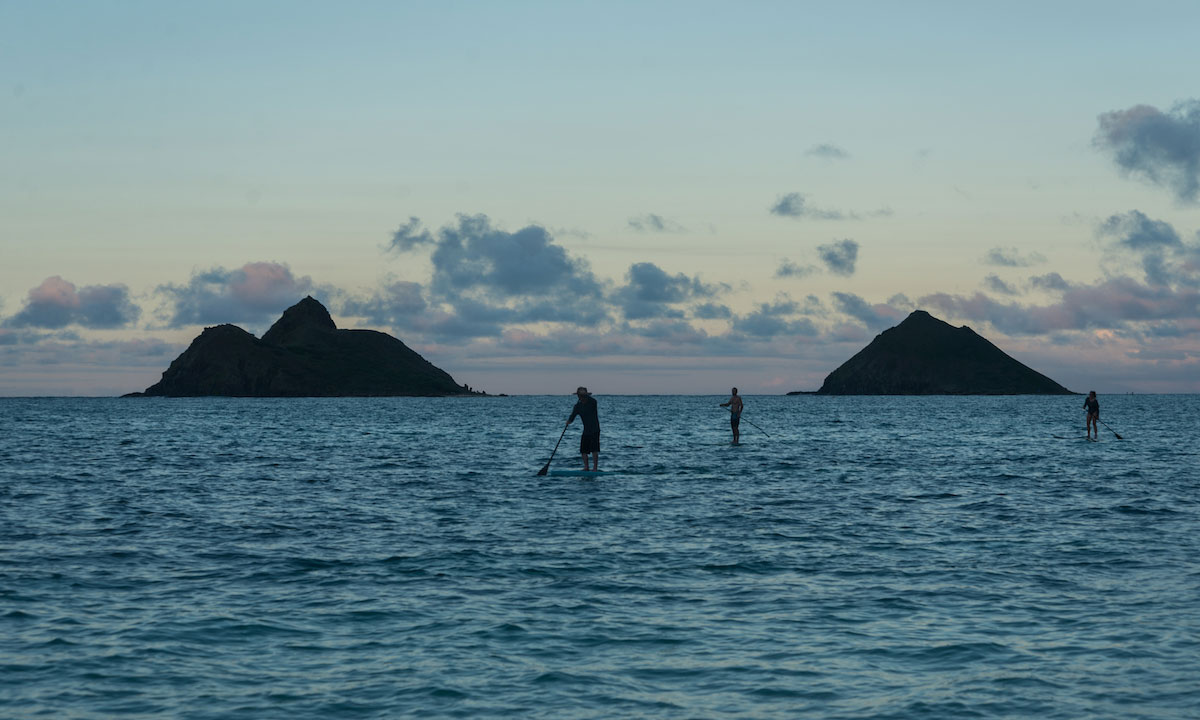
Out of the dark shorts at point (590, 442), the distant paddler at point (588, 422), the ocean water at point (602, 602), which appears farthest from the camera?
the dark shorts at point (590, 442)

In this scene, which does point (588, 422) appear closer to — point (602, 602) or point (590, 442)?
point (590, 442)

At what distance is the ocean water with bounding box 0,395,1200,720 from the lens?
34.3 feet

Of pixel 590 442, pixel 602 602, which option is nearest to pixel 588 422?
pixel 590 442

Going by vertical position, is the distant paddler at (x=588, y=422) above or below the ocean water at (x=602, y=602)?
above

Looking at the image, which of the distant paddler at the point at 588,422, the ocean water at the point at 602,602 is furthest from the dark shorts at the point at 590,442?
the ocean water at the point at 602,602

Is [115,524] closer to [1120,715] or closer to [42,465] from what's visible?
[1120,715]

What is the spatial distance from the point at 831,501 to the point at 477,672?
1813 centimetres

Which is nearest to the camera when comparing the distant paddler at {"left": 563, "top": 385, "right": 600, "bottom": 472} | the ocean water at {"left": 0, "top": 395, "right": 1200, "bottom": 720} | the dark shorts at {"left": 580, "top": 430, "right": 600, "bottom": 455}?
the ocean water at {"left": 0, "top": 395, "right": 1200, "bottom": 720}

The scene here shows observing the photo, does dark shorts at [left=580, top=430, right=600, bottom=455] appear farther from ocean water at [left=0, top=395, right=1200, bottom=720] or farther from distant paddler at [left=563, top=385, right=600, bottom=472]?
ocean water at [left=0, top=395, right=1200, bottom=720]

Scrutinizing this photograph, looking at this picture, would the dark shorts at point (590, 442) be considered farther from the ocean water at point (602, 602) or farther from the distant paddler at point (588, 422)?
the ocean water at point (602, 602)

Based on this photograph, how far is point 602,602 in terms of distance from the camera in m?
14.6

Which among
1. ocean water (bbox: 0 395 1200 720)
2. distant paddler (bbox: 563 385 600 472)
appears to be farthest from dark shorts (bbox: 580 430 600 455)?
ocean water (bbox: 0 395 1200 720)

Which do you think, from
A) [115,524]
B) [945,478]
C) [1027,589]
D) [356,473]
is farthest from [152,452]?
[1027,589]

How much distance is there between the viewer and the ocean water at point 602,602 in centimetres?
1045
